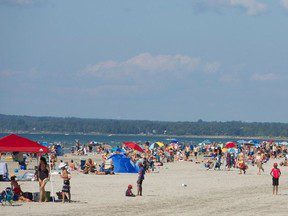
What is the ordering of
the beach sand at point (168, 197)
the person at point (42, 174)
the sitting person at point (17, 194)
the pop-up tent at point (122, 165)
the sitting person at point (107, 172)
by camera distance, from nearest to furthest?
the beach sand at point (168, 197) < the person at point (42, 174) < the sitting person at point (17, 194) < the sitting person at point (107, 172) < the pop-up tent at point (122, 165)

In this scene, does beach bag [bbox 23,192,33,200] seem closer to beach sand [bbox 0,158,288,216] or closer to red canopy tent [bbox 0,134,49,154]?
beach sand [bbox 0,158,288,216]

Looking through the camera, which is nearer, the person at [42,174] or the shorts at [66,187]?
the person at [42,174]

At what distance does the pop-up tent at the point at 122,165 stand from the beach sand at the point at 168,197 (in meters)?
2.06

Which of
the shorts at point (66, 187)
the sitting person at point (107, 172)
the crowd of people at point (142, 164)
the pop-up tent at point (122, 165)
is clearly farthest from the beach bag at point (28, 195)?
the pop-up tent at point (122, 165)

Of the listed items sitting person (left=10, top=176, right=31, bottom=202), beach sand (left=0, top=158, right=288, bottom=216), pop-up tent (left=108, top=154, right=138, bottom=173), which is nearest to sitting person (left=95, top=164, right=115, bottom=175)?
beach sand (left=0, top=158, right=288, bottom=216)

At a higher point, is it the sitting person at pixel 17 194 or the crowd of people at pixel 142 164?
the crowd of people at pixel 142 164

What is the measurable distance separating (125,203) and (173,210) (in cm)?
231

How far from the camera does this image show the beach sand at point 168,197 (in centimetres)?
2492

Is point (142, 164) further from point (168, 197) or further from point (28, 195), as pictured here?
point (28, 195)

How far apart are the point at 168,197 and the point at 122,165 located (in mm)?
15238

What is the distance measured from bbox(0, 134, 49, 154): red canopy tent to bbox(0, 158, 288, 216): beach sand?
5.45ft

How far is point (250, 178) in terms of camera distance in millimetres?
42406

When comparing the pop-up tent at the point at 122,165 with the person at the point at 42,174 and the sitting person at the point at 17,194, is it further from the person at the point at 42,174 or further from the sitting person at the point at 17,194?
the person at the point at 42,174

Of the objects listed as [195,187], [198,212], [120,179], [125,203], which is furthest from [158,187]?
[198,212]
